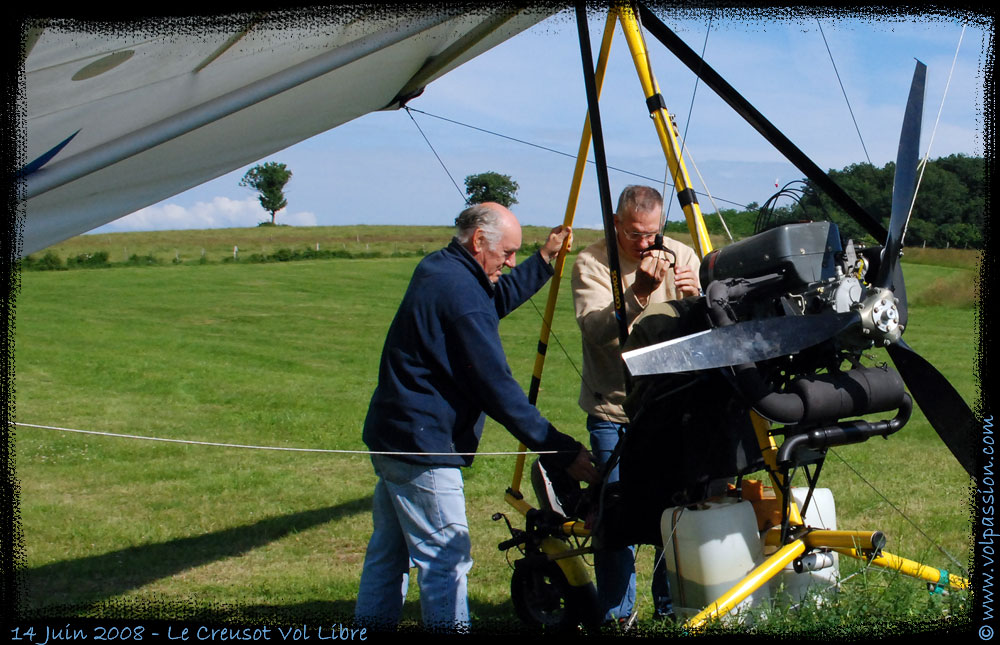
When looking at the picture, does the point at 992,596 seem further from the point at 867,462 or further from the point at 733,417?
the point at 867,462

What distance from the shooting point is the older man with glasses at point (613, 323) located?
4.09 meters

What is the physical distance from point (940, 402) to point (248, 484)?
18.6ft

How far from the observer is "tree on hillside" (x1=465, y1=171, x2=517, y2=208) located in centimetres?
457

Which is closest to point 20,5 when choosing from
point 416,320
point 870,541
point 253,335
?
point 416,320

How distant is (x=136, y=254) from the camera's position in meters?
36.5

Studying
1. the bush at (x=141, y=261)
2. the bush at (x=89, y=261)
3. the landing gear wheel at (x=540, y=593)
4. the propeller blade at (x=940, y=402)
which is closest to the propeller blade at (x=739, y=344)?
the propeller blade at (x=940, y=402)

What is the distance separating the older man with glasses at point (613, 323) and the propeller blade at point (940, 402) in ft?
3.13

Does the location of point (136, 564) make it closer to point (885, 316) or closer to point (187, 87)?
point (187, 87)

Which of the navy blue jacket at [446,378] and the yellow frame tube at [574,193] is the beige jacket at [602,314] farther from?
the navy blue jacket at [446,378]

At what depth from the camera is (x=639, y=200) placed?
4141 mm

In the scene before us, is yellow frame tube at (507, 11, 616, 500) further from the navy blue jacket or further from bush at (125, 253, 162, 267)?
bush at (125, 253, 162, 267)

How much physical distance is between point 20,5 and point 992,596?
354 centimetres

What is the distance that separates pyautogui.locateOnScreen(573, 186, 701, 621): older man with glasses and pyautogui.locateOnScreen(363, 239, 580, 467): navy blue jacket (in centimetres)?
64

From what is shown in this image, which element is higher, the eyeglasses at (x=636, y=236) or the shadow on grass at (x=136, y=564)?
the eyeglasses at (x=636, y=236)
